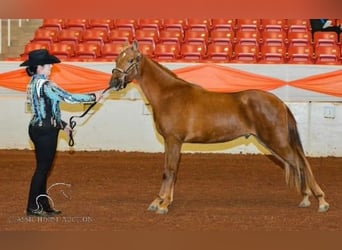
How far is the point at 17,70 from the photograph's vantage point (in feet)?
41.5

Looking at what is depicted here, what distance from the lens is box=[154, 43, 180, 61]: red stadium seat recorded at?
1374 centimetres

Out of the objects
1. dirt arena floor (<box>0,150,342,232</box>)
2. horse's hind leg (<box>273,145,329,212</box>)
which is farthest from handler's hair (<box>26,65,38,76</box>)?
horse's hind leg (<box>273,145,329,212</box>)

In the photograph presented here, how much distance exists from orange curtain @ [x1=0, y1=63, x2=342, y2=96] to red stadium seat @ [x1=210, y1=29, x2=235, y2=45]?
7.66 ft

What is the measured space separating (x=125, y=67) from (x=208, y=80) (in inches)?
223

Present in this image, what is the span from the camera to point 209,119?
7.11m

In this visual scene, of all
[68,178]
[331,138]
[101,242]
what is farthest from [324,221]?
[331,138]

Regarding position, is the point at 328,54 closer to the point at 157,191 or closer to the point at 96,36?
the point at 96,36

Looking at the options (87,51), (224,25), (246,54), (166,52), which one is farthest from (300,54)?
(87,51)

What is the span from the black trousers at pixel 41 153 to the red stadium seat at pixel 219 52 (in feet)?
26.5

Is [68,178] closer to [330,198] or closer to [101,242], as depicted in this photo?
[330,198]

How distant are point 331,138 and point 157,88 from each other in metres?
6.16

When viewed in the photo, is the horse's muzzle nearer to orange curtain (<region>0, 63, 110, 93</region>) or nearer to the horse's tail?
the horse's tail

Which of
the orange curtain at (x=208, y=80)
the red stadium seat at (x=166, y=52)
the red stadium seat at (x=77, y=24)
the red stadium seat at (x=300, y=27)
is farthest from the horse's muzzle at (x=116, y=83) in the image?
the red stadium seat at (x=77, y=24)

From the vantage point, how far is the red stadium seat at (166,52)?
1374cm
